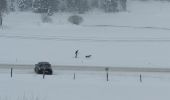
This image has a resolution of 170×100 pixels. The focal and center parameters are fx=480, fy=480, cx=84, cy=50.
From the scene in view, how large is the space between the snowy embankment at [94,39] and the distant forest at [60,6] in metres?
1.93

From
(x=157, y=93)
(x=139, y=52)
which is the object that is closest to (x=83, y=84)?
(x=157, y=93)

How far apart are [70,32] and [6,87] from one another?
162ft

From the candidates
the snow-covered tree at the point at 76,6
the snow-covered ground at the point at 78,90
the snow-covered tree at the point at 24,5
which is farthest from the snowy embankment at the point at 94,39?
the snow-covered ground at the point at 78,90

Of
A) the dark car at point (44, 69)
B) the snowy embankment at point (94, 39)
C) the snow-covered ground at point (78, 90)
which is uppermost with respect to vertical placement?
the snow-covered ground at point (78, 90)

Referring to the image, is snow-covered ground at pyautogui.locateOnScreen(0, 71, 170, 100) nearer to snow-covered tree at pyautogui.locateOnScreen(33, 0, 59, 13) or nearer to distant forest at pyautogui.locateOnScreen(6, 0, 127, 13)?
snow-covered tree at pyautogui.locateOnScreen(33, 0, 59, 13)

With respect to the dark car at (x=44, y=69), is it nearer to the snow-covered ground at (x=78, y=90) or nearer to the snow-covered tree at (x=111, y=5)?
the snow-covered ground at (x=78, y=90)

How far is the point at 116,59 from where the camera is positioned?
178 feet

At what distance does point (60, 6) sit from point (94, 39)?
29798mm

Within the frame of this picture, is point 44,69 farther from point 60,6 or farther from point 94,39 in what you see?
point 60,6

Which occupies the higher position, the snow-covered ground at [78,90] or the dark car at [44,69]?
the snow-covered ground at [78,90]

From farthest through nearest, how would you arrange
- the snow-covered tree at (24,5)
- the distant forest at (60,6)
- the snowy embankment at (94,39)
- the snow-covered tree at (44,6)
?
the snow-covered tree at (24,5)
the distant forest at (60,6)
the snow-covered tree at (44,6)
the snowy embankment at (94,39)

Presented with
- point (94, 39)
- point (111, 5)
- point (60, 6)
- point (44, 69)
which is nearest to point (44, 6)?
point (60, 6)

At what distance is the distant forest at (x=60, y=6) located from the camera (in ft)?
301

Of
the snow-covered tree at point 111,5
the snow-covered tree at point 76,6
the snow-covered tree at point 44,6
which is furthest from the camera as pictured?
the snow-covered tree at point 111,5
